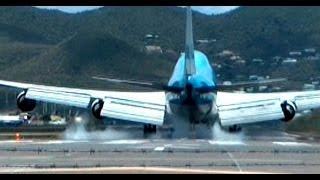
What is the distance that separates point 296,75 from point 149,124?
368 feet

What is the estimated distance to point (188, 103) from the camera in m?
52.9

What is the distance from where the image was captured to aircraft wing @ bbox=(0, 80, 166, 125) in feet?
170

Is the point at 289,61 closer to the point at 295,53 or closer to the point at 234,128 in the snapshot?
the point at 295,53

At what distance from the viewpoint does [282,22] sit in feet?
652

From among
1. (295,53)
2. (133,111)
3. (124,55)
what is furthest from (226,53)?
(133,111)

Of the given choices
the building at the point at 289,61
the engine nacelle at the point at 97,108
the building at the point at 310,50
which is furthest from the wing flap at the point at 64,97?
the building at the point at 310,50

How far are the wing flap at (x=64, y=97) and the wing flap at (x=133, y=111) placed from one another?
5.12 m

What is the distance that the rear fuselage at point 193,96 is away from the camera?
52.9 metres

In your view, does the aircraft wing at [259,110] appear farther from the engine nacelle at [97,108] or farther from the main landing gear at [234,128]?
the engine nacelle at [97,108]

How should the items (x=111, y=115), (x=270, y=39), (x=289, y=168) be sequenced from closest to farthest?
(x=289, y=168) → (x=111, y=115) → (x=270, y=39)

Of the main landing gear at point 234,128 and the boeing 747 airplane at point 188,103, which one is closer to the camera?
the boeing 747 airplane at point 188,103

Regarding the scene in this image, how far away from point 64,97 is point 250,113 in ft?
47.8
